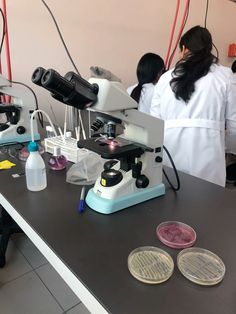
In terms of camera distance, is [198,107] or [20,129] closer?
[198,107]

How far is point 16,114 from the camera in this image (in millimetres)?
1382

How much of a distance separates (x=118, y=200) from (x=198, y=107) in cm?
75

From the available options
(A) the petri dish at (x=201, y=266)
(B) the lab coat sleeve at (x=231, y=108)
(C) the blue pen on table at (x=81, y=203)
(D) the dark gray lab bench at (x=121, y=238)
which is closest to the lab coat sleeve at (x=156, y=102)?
(B) the lab coat sleeve at (x=231, y=108)

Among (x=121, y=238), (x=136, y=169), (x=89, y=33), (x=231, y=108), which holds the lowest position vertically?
(x=121, y=238)

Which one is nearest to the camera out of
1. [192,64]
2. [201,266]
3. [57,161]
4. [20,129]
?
[201,266]

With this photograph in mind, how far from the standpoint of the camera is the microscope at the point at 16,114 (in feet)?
4.37

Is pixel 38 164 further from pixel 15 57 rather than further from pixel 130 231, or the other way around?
pixel 15 57

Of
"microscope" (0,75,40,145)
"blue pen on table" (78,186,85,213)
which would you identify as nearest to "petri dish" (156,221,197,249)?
"blue pen on table" (78,186,85,213)

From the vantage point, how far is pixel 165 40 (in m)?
2.86

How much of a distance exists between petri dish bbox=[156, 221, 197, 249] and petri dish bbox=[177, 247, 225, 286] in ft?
0.10

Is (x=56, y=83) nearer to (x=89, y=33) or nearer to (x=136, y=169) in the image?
(x=136, y=169)

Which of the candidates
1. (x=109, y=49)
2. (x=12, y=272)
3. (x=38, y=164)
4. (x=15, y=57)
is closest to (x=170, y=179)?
(x=38, y=164)

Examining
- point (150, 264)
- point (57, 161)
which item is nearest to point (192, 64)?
point (57, 161)

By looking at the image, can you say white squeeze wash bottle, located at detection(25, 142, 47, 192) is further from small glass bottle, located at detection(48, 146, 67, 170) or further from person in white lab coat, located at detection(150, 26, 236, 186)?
person in white lab coat, located at detection(150, 26, 236, 186)
